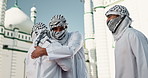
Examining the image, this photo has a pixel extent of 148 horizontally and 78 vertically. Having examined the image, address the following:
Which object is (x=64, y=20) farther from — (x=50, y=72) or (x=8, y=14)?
Result: (x=8, y=14)

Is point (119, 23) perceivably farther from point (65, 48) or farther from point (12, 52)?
point (12, 52)

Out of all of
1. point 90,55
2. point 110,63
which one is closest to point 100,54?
point 110,63

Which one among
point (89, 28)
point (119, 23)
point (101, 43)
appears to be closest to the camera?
point (119, 23)

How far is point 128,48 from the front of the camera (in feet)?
4.47

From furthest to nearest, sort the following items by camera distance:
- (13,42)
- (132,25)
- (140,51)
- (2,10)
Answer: (13,42), (2,10), (132,25), (140,51)

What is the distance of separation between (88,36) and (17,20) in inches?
156

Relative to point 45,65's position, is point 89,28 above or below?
above

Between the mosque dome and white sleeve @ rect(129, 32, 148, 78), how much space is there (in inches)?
421

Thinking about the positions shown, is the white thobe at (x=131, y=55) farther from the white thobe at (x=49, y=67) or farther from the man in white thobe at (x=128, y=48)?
the white thobe at (x=49, y=67)

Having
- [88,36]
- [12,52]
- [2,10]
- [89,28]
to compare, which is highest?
[2,10]

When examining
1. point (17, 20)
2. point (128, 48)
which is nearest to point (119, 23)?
point (128, 48)

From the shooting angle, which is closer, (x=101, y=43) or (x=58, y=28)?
(x=58, y=28)

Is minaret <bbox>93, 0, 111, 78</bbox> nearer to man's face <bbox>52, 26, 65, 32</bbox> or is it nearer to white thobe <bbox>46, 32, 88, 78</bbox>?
white thobe <bbox>46, 32, 88, 78</bbox>

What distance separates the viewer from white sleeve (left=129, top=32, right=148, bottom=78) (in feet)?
4.12
